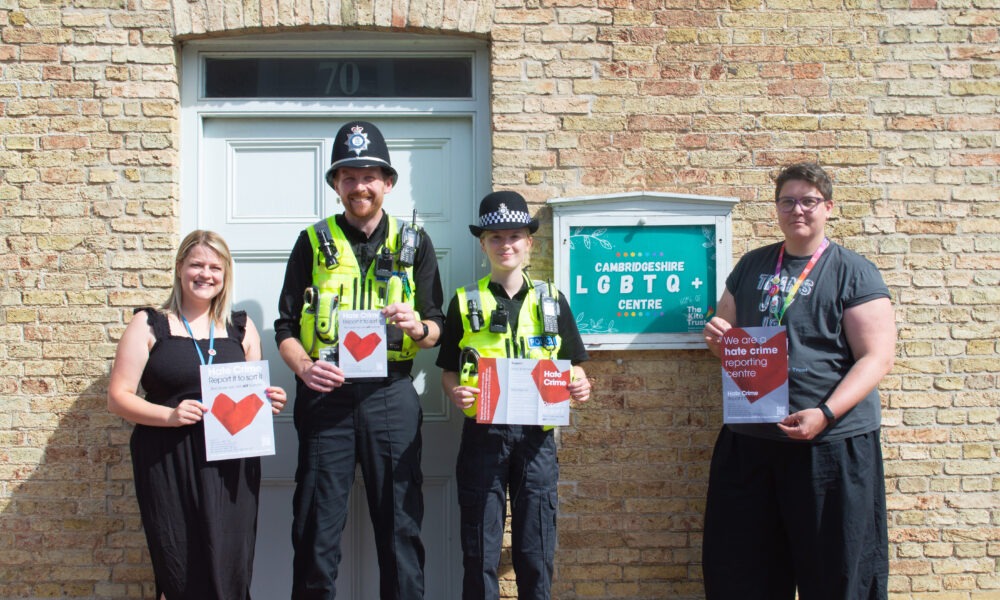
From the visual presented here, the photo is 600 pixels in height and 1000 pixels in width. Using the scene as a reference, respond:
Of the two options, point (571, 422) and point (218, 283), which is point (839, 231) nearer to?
point (571, 422)

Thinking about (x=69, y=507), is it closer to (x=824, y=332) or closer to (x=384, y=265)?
(x=384, y=265)

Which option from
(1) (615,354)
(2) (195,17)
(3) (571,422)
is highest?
(2) (195,17)

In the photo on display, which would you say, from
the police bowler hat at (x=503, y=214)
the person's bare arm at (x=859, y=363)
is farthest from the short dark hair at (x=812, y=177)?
the police bowler hat at (x=503, y=214)

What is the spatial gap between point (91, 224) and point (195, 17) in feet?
4.20

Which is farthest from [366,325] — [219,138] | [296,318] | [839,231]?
[839,231]

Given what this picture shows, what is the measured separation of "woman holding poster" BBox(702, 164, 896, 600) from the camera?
356cm

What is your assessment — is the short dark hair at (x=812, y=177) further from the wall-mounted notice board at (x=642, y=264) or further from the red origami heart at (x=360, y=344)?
the red origami heart at (x=360, y=344)

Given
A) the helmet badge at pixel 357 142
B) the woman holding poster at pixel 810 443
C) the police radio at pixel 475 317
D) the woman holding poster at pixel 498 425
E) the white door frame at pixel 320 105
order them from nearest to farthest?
the woman holding poster at pixel 810 443 → the woman holding poster at pixel 498 425 → the police radio at pixel 475 317 → the helmet badge at pixel 357 142 → the white door frame at pixel 320 105

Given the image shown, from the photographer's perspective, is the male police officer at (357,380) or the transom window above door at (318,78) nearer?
the male police officer at (357,380)

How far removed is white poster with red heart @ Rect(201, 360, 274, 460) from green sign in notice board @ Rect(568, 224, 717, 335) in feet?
5.65

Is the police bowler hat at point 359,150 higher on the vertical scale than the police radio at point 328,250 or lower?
higher

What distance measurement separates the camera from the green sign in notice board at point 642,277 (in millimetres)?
4379

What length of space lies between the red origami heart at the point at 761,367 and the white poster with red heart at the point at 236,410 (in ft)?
6.96

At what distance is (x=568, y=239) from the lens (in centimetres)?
437
